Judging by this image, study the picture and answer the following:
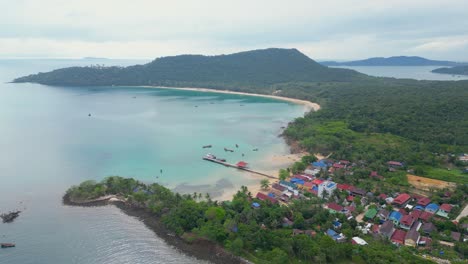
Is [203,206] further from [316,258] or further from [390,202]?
[390,202]

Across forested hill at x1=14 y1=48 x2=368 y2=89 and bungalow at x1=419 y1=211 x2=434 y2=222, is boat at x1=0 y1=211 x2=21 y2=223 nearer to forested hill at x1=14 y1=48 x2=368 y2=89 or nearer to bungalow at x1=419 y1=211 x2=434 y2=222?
bungalow at x1=419 y1=211 x2=434 y2=222

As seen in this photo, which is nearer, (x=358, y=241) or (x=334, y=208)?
(x=358, y=241)

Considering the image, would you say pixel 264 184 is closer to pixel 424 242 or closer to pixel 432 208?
pixel 424 242

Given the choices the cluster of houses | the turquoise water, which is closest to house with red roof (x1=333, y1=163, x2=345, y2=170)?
the cluster of houses

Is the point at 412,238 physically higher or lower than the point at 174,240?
higher

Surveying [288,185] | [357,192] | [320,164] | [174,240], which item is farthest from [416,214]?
[174,240]

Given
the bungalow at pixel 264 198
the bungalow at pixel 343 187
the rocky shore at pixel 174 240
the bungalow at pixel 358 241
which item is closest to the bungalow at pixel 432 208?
the bungalow at pixel 343 187
